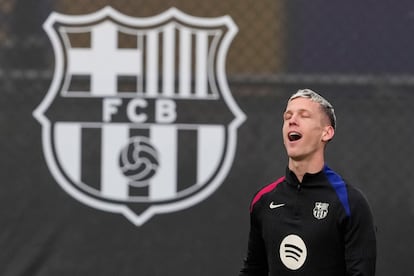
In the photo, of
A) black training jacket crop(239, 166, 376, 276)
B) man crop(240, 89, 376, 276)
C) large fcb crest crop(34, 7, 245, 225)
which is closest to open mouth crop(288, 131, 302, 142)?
man crop(240, 89, 376, 276)

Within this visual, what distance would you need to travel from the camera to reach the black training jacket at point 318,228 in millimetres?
2668

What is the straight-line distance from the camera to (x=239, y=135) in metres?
3.65

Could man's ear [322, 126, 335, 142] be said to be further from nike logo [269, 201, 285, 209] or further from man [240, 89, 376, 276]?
nike logo [269, 201, 285, 209]

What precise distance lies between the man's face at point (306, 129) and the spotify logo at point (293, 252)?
0.25 meters

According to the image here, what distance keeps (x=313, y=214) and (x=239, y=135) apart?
0.95 metres

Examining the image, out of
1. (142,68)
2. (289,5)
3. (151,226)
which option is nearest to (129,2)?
(142,68)

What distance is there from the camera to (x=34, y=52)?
3.65 meters

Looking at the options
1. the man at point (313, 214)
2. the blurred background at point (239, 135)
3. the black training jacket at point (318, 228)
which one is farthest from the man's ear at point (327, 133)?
the blurred background at point (239, 135)

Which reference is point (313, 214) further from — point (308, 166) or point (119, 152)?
point (119, 152)

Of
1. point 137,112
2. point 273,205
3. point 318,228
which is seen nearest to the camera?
point 318,228

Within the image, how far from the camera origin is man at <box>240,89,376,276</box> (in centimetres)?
268

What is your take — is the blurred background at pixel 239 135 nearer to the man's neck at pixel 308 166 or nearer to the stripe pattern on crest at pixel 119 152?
the stripe pattern on crest at pixel 119 152

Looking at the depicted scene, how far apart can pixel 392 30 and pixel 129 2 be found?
3.56 ft

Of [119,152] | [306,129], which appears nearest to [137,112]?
[119,152]
